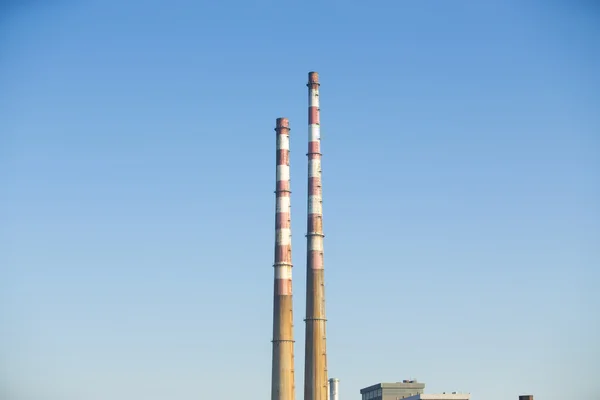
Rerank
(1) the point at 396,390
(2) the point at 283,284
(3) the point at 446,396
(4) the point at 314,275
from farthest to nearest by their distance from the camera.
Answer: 1. (1) the point at 396,390
2. (3) the point at 446,396
3. (4) the point at 314,275
4. (2) the point at 283,284

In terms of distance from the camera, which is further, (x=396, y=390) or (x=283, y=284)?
(x=396, y=390)

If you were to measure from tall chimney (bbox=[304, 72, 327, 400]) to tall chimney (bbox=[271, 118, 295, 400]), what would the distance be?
1.02 m

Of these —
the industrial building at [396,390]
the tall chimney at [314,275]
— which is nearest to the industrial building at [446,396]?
the industrial building at [396,390]

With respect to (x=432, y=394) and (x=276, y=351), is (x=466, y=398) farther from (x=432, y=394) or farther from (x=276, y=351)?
(x=276, y=351)

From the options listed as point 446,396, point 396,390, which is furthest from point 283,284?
point 396,390

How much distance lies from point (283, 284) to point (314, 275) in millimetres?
1828

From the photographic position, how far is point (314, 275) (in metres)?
51.5

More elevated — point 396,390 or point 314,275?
point 314,275

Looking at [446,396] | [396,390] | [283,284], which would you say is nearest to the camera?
[283,284]

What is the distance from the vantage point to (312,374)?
164ft

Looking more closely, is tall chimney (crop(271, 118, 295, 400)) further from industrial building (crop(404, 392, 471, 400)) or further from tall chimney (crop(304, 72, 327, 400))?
industrial building (crop(404, 392, 471, 400))

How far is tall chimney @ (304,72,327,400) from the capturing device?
165 ft

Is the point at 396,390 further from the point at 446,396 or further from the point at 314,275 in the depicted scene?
the point at 314,275

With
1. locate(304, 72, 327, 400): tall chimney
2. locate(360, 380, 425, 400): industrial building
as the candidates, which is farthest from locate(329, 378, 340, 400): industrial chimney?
locate(304, 72, 327, 400): tall chimney
